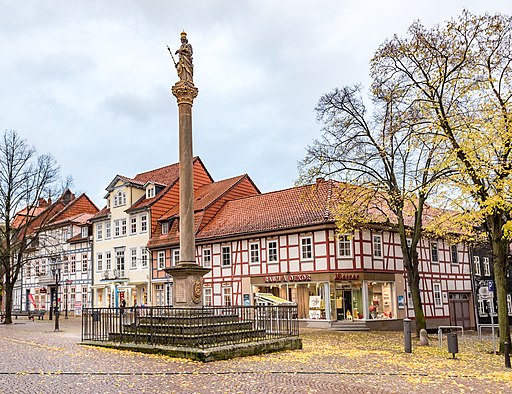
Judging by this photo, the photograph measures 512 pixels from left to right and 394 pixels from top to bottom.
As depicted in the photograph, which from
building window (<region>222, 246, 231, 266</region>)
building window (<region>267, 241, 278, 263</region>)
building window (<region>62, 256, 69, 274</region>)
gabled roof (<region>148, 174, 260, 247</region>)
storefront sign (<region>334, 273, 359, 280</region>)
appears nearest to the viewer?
storefront sign (<region>334, 273, 359, 280</region>)

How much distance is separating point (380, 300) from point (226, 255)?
10.1 meters

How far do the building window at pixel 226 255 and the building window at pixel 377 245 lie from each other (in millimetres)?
9366

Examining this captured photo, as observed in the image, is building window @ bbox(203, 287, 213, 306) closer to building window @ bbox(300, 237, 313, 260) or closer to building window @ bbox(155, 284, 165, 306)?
building window @ bbox(155, 284, 165, 306)

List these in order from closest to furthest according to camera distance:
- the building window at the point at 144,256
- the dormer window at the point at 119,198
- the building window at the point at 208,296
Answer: the building window at the point at 208,296 → the building window at the point at 144,256 → the dormer window at the point at 119,198

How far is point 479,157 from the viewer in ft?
56.6

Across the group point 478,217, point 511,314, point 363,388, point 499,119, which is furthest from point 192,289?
point 511,314

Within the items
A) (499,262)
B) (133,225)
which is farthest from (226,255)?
(499,262)

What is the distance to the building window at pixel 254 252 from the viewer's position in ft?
114

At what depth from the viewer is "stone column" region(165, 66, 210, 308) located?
59.5ft

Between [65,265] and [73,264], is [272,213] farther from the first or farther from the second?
[65,265]

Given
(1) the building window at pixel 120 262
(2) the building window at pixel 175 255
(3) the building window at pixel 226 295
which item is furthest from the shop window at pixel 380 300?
(1) the building window at pixel 120 262

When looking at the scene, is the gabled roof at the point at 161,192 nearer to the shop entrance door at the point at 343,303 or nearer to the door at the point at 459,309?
the shop entrance door at the point at 343,303

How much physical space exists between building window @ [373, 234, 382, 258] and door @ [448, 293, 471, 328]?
28.3ft

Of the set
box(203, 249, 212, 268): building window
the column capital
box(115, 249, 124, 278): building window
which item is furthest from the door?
the column capital
